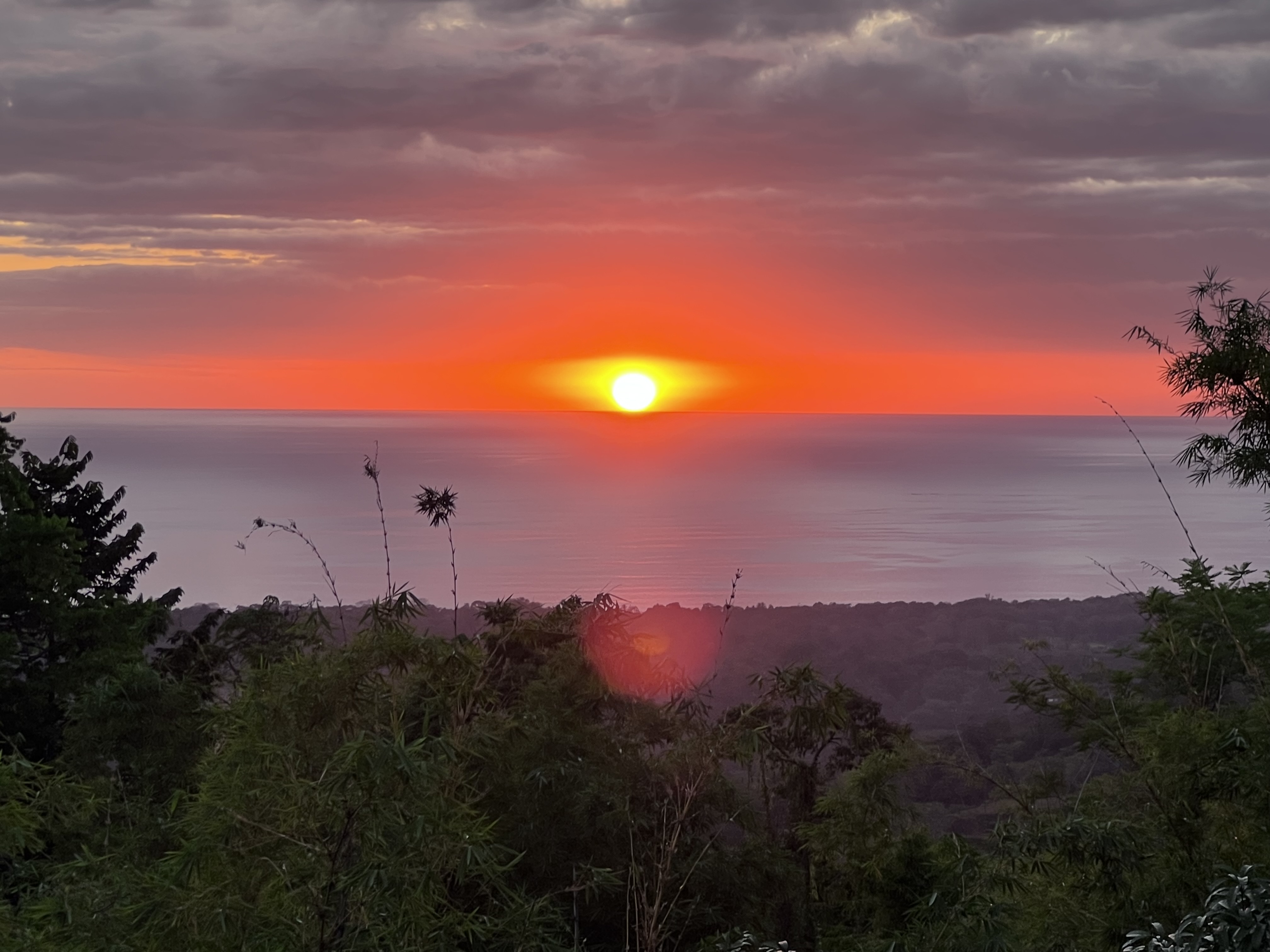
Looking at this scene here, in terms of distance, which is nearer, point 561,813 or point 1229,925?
point 1229,925

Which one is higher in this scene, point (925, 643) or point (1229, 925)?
point (1229, 925)

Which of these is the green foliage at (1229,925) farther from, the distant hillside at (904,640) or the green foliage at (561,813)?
the distant hillside at (904,640)

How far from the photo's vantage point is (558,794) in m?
10.2

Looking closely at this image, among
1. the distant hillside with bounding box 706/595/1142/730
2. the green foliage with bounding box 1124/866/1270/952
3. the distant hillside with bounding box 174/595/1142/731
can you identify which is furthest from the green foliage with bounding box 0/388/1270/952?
the distant hillside with bounding box 706/595/1142/730

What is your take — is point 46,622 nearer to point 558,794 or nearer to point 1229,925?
point 558,794

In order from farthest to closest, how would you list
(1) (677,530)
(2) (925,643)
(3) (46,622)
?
1. (1) (677,530)
2. (2) (925,643)
3. (3) (46,622)

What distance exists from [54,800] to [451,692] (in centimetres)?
274

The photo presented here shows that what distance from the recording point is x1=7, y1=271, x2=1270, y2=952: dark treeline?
5.53 m

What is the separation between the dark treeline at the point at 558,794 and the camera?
5527 millimetres

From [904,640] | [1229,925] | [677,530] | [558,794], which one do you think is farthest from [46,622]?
[677,530]

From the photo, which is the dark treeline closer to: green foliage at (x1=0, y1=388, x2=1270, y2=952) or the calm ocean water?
green foliage at (x1=0, y1=388, x2=1270, y2=952)

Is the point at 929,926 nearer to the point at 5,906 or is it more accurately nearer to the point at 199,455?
the point at 5,906

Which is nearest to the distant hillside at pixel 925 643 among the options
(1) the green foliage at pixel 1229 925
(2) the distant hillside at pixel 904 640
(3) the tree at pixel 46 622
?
(2) the distant hillside at pixel 904 640

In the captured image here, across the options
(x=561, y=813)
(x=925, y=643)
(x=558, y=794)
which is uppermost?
(x=558, y=794)
